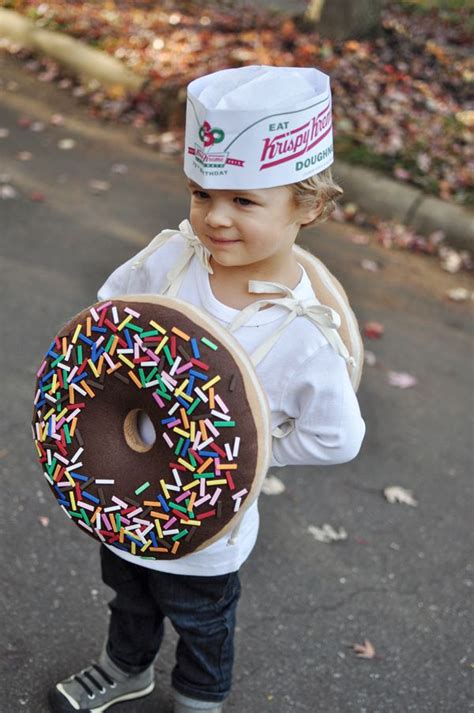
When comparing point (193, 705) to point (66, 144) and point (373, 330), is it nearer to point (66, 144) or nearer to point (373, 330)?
point (373, 330)

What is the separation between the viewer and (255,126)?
1693 mm

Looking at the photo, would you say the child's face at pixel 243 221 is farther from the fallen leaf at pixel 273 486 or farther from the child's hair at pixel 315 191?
the fallen leaf at pixel 273 486

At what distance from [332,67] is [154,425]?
648 cm

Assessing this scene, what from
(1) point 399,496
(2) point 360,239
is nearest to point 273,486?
(1) point 399,496

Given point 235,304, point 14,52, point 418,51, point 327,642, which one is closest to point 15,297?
point 327,642

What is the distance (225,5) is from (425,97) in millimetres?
3181

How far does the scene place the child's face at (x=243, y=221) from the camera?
1.78m

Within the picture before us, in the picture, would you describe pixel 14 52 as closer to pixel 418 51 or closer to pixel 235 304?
pixel 418 51

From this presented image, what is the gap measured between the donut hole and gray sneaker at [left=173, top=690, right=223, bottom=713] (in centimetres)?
76

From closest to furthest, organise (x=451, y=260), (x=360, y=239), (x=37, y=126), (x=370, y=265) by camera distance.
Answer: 1. (x=370, y=265)
2. (x=451, y=260)
3. (x=360, y=239)
4. (x=37, y=126)

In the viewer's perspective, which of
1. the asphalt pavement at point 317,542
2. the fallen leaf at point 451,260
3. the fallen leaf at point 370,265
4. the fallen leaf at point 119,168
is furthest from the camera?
the fallen leaf at point 119,168

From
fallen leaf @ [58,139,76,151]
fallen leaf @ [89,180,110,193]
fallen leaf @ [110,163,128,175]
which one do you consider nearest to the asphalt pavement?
fallen leaf @ [89,180,110,193]

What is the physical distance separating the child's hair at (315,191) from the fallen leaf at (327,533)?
1735 mm

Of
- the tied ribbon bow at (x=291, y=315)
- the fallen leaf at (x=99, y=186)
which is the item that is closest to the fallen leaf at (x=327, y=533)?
the tied ribbon bow at (x=291, y=315)
